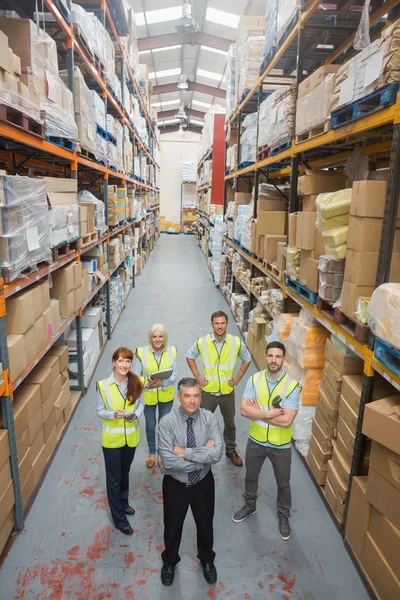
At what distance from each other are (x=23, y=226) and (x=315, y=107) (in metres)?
2.88

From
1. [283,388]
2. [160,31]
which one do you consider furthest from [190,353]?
[160,31]

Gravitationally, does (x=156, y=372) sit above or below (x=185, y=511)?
above

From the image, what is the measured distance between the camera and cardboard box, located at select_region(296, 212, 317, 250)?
4172 millimetres

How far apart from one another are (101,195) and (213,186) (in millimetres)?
5458

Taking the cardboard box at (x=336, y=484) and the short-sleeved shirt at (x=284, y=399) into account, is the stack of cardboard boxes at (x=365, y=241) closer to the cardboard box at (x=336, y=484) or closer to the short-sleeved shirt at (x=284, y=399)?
the short-sleeved shirt at (x=284, y=399)

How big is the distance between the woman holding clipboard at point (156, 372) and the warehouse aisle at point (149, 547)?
1.96 feet

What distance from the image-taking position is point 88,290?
6.18 metres

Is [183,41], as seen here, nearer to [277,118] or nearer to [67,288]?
[277,118]

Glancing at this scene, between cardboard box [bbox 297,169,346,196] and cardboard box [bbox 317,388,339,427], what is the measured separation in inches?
82.6

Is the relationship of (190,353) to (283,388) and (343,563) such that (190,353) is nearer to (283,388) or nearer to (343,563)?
(283,388)

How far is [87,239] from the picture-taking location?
232 inches

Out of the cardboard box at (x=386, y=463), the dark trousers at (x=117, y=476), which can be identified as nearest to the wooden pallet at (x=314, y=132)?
the cardboard box at (x=386, y=463)

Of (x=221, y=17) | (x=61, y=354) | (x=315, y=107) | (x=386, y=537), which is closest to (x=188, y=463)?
(x=386, y=537)

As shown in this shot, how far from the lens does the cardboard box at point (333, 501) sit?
348cm
